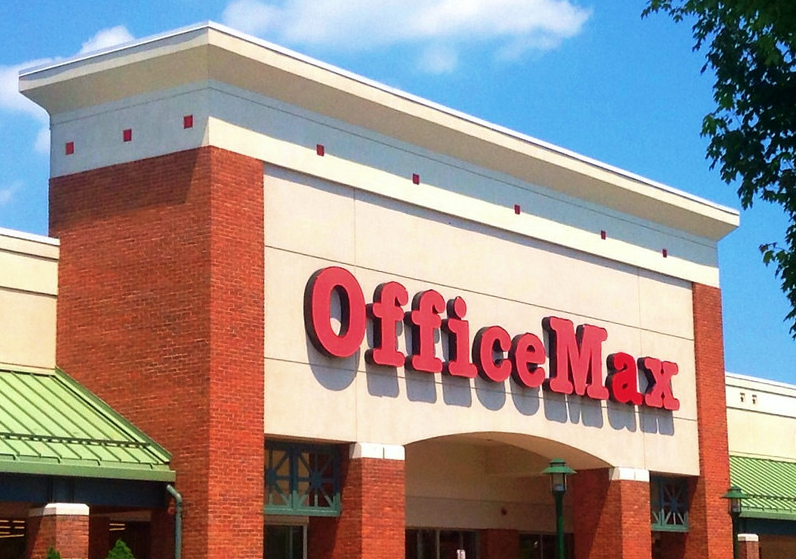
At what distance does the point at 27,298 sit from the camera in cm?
3061

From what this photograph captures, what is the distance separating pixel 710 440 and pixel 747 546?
3657mm

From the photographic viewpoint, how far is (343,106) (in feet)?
106

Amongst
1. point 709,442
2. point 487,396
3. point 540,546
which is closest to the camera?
point 487,396

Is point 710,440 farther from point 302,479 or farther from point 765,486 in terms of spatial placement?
point 302,479

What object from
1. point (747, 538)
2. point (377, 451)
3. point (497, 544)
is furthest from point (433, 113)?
point (747, 538)

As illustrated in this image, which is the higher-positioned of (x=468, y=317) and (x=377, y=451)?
(x=468, y=317)

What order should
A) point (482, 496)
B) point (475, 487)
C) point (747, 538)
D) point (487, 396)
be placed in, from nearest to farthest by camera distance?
point (487, 396), point (475, 487), point (482, 496), point (747, 538)

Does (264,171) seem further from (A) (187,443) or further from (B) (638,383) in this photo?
(B) (638,383)

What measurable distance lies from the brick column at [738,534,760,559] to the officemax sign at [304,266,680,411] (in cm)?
536

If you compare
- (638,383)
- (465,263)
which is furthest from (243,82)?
(638,383)

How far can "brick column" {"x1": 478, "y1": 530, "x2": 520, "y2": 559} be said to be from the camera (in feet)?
141

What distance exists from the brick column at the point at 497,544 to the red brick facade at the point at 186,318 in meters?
14.7

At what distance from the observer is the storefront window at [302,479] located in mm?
30875

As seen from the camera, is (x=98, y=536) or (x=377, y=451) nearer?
(x=98, y=536)
